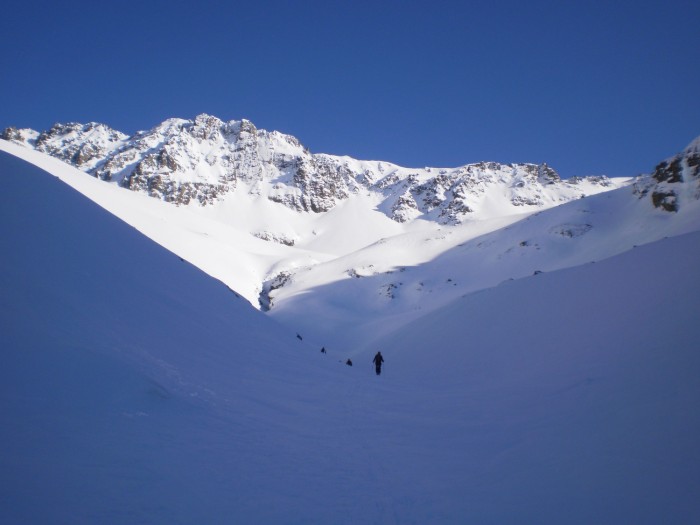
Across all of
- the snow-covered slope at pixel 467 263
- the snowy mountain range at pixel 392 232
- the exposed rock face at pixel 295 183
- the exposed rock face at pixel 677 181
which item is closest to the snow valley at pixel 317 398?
the snowy mountain range at pixel 392 232

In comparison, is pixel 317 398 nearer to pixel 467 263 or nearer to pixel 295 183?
pixel 467 263

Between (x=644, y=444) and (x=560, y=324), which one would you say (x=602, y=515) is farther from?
(x=560, y=324)

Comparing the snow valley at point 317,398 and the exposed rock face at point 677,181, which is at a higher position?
the exposed rock face at point 677,181

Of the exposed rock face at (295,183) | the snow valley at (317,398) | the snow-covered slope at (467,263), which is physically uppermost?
the exposed rock face at (295,183)

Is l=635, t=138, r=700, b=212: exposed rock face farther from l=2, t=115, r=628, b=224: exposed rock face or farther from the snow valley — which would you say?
l=2, t=115, r=628, b=224: exposed rock face

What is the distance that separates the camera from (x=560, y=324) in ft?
57.8

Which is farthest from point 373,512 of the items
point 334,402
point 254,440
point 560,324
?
point 560,324

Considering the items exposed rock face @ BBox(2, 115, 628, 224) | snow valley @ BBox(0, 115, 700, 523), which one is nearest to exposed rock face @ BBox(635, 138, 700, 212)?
snow valley @ BBox(0, 115, 700, 523)

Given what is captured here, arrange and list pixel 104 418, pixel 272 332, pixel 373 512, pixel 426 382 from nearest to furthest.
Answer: pixel 373 512 → pixel 104 418 → pixel 426 382 → pixel 272 332

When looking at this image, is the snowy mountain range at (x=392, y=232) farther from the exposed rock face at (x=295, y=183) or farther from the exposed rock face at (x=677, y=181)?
the exposed rock face at (x=295, y=183)

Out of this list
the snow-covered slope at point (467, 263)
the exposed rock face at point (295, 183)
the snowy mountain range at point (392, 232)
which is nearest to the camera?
the snow-covered slope at point (467, 263)

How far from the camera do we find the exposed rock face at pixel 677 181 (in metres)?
55.0

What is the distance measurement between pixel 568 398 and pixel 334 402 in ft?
21.3

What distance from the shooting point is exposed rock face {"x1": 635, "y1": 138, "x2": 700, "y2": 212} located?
5500 cm
